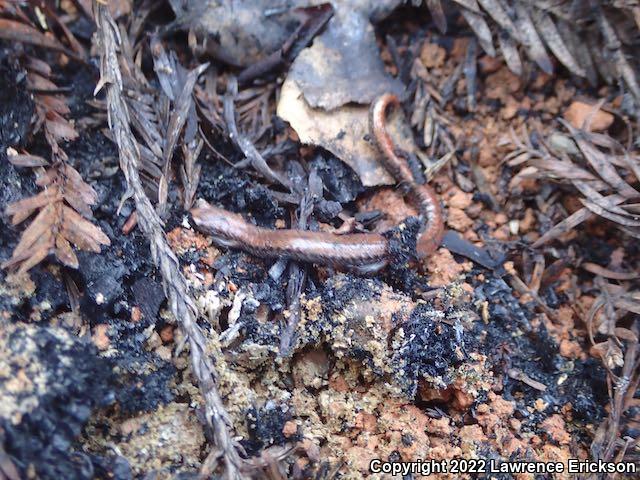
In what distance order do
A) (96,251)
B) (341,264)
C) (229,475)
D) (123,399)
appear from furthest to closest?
1. (341,264)
2. (96,251)
3. (123,399)
4. (229,475)

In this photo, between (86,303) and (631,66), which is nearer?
(86,303)

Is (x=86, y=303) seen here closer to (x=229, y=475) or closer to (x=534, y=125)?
(x=229, y=475)

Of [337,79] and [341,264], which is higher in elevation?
[337,79]

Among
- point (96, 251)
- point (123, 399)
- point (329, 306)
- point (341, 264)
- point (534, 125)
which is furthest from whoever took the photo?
point (534, 125)

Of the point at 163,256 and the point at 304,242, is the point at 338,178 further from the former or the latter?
the point at 163,256

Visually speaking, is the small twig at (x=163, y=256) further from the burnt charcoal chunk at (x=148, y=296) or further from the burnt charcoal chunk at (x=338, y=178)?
the burnt charcoal chunk at (x=338, y=178)

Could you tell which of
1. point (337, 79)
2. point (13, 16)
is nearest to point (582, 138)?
point (337, 79)

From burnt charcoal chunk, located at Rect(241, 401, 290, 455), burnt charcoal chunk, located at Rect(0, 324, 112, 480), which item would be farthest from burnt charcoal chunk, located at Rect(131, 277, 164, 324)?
burnt charcoal chunk, located at Rect(241, 401, 290, 455)
